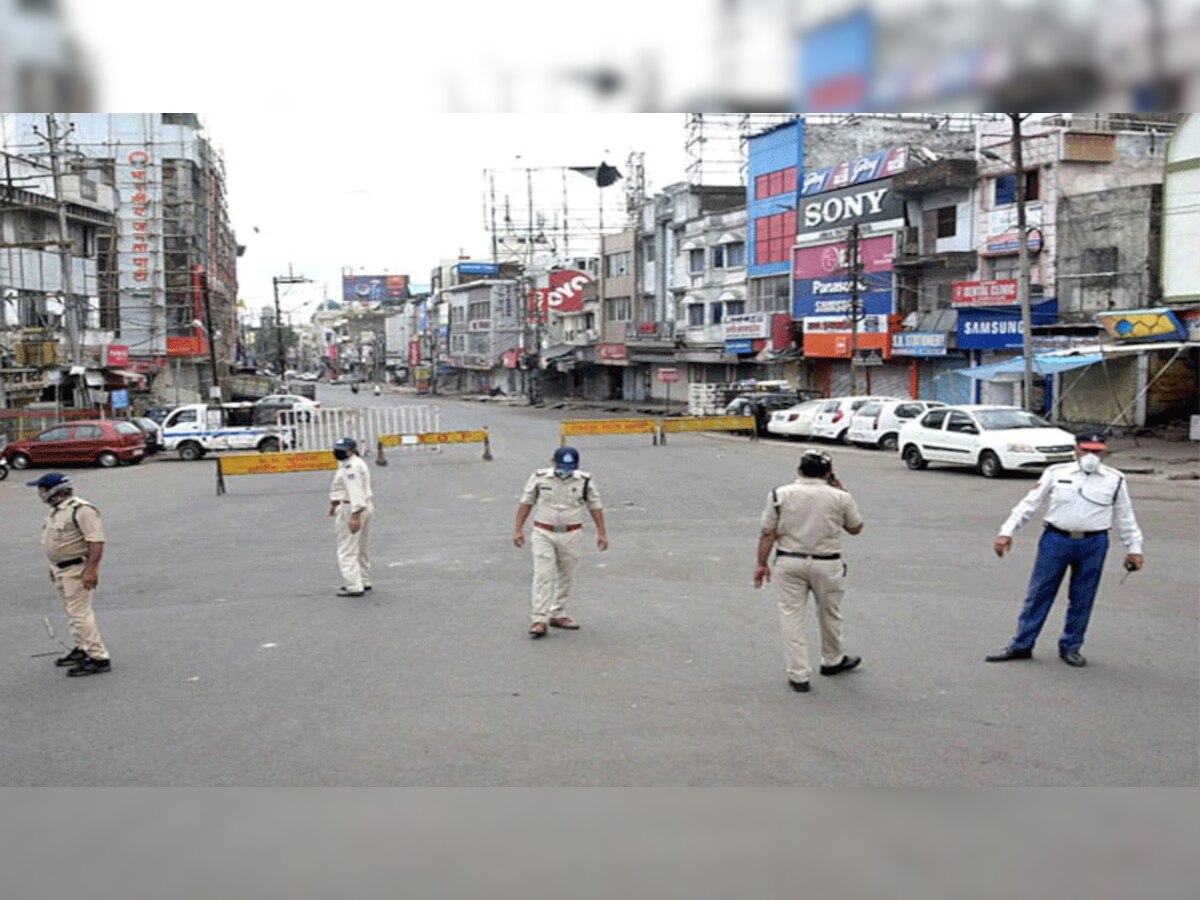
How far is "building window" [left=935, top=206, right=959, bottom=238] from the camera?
39719 mm

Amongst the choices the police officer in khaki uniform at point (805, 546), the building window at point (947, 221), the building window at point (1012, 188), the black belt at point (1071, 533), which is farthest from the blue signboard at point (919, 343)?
the police officer in khaki uniform at point (805, 546)

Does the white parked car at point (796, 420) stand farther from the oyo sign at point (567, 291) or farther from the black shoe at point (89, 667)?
the oyo sign at point (567, 291)

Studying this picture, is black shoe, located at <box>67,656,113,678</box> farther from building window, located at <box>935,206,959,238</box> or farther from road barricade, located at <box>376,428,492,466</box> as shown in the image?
building window, located at <box>935,206,959,238</box>

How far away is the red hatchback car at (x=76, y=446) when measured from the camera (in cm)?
3097

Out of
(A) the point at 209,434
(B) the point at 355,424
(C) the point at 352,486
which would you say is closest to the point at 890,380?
(B) the point at 355,424

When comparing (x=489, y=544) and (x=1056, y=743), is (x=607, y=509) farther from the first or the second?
(x=1056, y=743)

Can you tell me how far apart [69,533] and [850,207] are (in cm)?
4080

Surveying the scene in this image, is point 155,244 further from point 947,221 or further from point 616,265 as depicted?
point 947,221

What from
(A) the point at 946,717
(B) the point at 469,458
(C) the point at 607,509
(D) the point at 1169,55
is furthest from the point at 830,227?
(D) the point at 1169,55

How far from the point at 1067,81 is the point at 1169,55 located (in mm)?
183

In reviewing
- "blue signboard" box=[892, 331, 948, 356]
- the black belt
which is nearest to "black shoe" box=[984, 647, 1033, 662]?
the black belt

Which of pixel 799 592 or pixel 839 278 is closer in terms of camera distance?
pixel 799 592

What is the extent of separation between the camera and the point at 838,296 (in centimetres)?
4581

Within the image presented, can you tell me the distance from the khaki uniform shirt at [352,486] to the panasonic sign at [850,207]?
3486 centimetres
